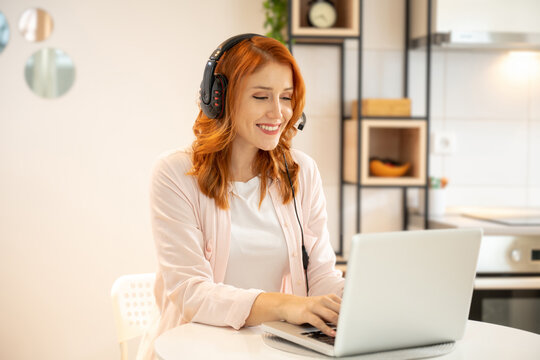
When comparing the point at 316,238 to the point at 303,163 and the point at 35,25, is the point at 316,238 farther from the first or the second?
the point at 35,25

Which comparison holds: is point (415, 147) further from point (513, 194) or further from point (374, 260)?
point (374, 260)

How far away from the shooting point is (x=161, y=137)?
2746mm

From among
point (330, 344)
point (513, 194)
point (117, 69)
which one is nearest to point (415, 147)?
point (513, 194)

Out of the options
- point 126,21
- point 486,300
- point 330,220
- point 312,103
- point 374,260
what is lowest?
point 486,300

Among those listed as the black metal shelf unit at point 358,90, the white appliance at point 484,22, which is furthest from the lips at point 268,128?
the white appliance at point 484,22

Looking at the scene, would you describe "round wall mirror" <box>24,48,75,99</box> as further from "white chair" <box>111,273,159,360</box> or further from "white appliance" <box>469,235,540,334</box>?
"white appliance" <box>469,235,540,334</box>

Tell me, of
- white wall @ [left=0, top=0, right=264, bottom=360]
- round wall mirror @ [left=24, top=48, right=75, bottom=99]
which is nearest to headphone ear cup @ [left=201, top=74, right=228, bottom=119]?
white wall @ [left=0, top=0, right=264, bottom=360]

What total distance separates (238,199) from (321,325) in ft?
1.72

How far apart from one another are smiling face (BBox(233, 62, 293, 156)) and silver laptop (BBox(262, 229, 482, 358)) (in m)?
0.59

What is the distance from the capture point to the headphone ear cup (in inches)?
56.9

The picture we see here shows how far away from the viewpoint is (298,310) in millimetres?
1127

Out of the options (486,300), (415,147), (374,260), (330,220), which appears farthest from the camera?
(330,220)

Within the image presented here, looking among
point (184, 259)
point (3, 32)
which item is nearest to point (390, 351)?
point (184, 259)

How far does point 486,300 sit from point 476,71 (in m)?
1.08
